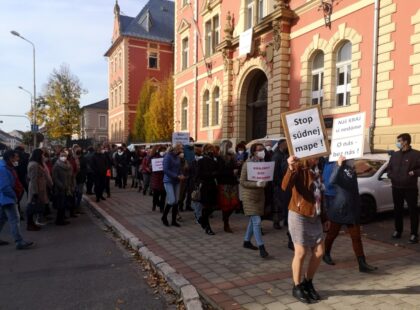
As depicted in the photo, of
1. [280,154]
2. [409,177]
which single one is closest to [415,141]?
[409,177]

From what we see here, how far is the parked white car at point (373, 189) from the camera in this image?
338 inches

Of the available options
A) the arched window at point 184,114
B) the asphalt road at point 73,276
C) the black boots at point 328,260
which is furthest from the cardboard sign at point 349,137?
the arched window at point 184,114

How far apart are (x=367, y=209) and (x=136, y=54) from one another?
142 feet

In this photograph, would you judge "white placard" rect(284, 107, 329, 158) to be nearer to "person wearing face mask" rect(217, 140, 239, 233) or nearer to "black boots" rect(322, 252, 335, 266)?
"black boots" rect(322, 252, 335, 266)

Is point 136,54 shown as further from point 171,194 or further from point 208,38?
point 171,194

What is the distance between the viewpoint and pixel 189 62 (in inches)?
1117

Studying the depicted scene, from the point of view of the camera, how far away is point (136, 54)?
47875 mm

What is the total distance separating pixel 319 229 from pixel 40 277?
3.86 meters

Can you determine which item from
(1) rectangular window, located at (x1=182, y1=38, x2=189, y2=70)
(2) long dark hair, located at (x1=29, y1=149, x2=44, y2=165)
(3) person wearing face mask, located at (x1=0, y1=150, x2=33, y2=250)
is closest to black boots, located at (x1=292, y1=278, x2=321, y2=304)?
(3) person wearing face mask, located at (x1=0, y1=150, x2=33, y2=250)

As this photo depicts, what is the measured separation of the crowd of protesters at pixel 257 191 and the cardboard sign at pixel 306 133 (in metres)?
0.15

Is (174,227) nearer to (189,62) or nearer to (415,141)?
(415,141)

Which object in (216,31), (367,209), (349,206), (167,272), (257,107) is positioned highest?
(216,31)

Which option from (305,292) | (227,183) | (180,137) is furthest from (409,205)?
(180,137)

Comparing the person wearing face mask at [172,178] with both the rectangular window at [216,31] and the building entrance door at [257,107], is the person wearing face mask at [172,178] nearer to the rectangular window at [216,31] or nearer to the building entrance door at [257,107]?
the building entrance door at [257,107]
